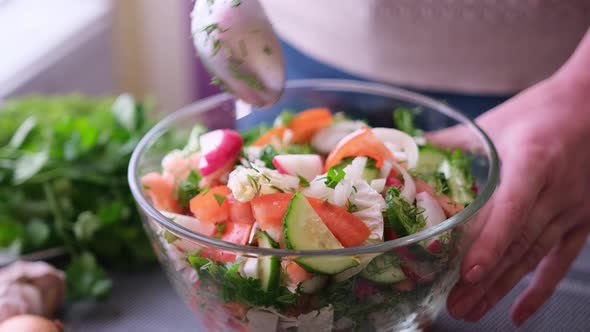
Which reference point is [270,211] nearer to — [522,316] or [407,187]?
[407,187]

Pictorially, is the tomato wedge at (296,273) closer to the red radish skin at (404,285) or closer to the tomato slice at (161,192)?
the red radish skin at (404,285)

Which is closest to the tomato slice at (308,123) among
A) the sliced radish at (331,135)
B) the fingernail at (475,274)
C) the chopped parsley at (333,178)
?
the sliced radish at (331,135)

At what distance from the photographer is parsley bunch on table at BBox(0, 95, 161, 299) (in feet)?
4.15

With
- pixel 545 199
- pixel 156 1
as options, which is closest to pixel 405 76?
pixel 545 199

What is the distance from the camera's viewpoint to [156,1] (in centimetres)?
280

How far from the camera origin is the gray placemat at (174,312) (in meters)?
1.08

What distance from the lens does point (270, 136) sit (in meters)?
1.07

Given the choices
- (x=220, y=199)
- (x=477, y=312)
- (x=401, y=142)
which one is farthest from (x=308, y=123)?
(x=477, y=312)

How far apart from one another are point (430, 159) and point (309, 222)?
314 millimetres

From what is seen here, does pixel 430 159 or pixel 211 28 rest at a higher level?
pixel 211 28

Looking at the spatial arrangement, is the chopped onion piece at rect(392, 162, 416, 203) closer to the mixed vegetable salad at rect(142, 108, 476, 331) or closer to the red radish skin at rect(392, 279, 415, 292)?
the mixed vegetable salad at rect(142, 108, 476, 331)

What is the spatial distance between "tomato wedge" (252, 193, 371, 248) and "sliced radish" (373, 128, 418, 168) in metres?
0.21

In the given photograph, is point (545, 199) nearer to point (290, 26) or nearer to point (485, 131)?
point (485, 131)

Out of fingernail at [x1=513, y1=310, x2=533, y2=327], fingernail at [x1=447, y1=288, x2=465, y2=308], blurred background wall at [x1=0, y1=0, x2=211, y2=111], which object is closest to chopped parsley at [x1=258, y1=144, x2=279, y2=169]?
fingernail at [x1=447, y1=288, x2=465, y2=308]
